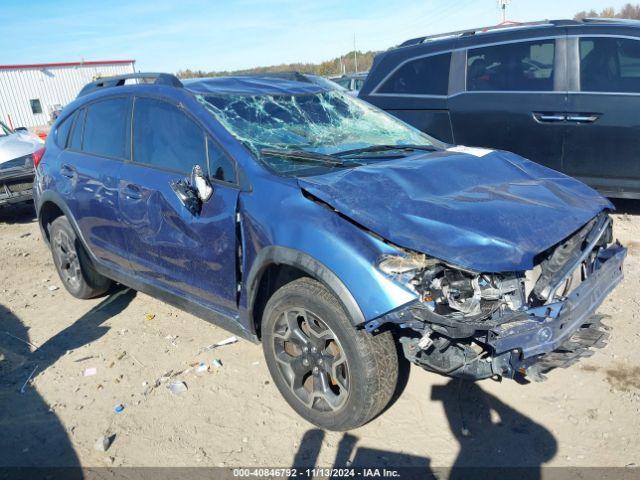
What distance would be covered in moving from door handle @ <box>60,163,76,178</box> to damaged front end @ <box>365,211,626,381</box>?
3.05 meters

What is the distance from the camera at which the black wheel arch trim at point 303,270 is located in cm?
254

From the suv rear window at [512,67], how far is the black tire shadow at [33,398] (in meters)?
4.29

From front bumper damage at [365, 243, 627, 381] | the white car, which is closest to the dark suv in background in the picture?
front bumper damage at [365, 243, 627, 381]

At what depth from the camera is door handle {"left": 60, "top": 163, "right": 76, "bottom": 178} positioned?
4441mm

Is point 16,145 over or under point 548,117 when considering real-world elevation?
under

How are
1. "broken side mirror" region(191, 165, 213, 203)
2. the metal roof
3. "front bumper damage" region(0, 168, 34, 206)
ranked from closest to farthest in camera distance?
"broken side mirror" region(191, 165, 213, 203) → "front bumper damage" region(0, 168, 34, 206) → the metal roof

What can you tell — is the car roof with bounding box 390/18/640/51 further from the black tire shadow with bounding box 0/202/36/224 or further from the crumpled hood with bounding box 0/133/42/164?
the black tire shadow with bounding box 0/202/36/224

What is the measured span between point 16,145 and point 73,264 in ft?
15.4

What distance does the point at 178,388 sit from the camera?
140 inches

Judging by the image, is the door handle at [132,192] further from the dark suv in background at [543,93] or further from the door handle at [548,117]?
the door handle at [548,117]

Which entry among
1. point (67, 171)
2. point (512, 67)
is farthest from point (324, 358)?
point (512, 67)

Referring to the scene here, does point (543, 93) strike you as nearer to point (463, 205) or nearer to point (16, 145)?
point (463, 205)

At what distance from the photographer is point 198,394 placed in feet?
11.4

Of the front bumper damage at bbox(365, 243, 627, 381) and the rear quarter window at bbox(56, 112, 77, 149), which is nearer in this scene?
the front bumper damage at bbox(365, 243, 627, 381)
